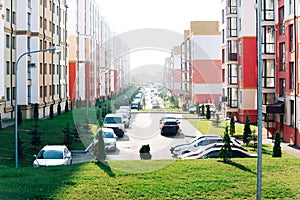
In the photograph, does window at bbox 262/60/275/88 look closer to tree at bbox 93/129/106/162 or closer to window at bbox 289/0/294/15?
window at bbox 289/0/294/15

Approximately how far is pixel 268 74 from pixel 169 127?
13.5 metres

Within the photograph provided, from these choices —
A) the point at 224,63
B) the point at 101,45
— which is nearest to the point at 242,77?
the point at 224,63

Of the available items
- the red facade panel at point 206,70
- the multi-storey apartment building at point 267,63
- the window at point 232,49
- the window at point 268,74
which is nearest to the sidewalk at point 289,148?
the multi-storey apartment building at point 267,63

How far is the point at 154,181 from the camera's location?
12305mm

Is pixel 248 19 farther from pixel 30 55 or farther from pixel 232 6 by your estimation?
pixel 30 55

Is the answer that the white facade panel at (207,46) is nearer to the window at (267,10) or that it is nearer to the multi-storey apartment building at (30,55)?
the multi-storey apartment building at (30,55)

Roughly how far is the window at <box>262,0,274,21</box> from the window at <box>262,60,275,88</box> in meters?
2.90

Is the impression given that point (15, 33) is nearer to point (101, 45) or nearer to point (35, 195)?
point (35, 195)

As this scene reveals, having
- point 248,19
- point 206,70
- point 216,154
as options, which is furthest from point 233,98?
point 216,154

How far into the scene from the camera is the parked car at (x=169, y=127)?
18.3m

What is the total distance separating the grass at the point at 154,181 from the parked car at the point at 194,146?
5510mm

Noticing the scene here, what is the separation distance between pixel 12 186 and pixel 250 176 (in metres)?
6.51

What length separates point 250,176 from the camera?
12.9 m

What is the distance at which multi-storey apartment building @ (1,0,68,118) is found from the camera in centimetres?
3319
